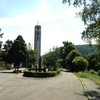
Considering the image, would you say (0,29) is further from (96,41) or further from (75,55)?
(96,41)

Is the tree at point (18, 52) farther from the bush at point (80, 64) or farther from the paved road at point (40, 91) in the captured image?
the paved road at point (40, 91)

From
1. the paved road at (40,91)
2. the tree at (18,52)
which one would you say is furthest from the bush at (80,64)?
the paved road at (40,91)

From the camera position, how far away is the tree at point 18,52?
96.1 meters

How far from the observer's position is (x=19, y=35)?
328ft

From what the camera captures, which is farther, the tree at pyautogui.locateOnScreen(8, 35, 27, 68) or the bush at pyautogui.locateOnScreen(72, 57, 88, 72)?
the bush at pyautogui.locateOnScreen(72, 57, 88, 72)

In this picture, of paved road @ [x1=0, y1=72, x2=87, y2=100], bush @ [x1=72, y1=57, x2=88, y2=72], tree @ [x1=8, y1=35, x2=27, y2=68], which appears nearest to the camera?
paved road @ [x1=0, y1=72, x2=87, y2=100]

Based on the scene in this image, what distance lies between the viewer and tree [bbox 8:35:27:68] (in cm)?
9609

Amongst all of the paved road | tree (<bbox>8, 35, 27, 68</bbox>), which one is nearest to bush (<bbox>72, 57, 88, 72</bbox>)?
tree (<bbox>8, 35, 27, 68</bbox>)

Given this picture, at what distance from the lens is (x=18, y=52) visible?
95.8m

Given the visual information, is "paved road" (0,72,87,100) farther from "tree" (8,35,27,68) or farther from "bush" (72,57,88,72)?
"bush" (72,57,88,72)

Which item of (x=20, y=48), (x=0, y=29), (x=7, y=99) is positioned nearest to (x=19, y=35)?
(x=20, y=48)

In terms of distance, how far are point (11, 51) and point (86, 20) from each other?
68328mm

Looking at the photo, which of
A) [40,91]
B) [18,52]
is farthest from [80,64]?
[40,91]

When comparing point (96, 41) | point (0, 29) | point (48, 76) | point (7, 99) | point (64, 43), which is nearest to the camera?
point (7, 99)
